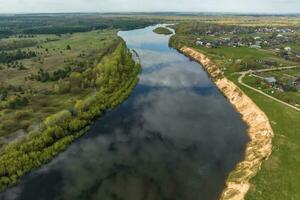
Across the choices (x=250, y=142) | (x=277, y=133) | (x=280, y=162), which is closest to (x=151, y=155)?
(x=250, y=142)

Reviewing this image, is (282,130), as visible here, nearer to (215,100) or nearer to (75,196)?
(215,100)

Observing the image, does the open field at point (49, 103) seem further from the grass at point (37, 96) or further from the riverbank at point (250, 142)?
the riverbank at point (250, 142)

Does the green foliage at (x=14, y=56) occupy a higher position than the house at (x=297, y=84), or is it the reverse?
the house at (x=297, y=84)

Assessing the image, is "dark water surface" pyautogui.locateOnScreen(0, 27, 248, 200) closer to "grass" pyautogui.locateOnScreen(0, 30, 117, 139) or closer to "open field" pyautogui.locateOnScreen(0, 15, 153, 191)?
"open field" pyautogui.locateOnScreen(0, 15, 153, 191)

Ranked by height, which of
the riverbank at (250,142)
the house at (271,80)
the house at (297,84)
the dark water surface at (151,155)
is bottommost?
the dark water surface at (151,155)

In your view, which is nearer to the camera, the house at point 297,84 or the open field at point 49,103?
the open field at point 49,103

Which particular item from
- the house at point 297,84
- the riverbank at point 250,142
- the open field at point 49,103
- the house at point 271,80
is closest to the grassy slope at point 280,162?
the riverbank at point 250,142

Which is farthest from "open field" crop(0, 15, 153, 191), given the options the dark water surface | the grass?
the dark water surface

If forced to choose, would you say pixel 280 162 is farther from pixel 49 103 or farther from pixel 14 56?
pixel 14 56
